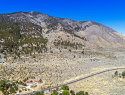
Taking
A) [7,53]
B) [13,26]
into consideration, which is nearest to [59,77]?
[7,53]

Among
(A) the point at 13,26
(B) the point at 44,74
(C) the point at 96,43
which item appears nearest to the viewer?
(B) the point at 44,74

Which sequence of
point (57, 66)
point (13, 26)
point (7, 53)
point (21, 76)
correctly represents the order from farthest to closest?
1. point (13, 26)
2. point (7, 53)
3. point (57, 66)
4. point (21, 76)

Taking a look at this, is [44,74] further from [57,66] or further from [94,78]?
[94,78]

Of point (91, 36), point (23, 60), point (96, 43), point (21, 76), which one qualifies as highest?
point (91, 36)

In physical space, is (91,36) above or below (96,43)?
above

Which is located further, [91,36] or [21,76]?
[91,36]

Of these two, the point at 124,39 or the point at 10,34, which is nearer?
the point at 10,34

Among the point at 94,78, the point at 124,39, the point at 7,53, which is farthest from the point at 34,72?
the point at 124,39

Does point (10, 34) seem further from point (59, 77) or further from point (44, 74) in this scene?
point (59, 77)

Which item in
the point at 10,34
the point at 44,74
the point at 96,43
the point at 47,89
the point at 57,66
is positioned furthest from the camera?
the point at 96,43
